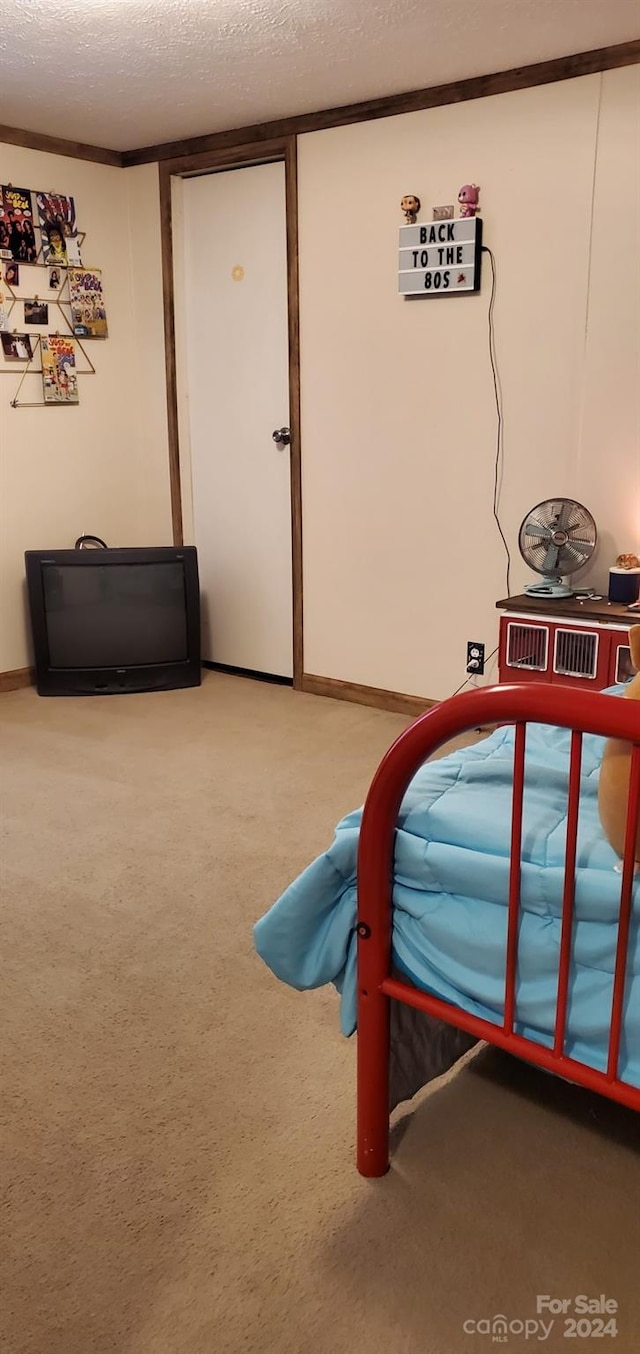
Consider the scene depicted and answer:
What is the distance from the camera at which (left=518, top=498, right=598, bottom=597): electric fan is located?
133 inches

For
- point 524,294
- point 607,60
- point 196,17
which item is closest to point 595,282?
point 524,294

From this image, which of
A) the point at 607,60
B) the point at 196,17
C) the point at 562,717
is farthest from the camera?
the point at 607,60

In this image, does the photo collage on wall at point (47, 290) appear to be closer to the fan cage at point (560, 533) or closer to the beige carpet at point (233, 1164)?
the fan cage at point (560, 533)

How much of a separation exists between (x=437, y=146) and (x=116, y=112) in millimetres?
1283

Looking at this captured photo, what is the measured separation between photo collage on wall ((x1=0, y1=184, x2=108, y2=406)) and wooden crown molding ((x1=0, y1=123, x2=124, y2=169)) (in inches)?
6.7

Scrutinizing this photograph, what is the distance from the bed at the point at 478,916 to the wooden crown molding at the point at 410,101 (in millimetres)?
2528

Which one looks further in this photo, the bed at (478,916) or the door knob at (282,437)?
the door knob at (282,437)

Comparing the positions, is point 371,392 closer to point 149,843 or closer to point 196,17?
point 196,17

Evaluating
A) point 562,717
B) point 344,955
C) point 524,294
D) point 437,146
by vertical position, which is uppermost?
point 437,146

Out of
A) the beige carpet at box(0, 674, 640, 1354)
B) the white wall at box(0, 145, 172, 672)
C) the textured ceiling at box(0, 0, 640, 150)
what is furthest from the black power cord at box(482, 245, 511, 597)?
the white wall at box(0, 145, 172, 672)

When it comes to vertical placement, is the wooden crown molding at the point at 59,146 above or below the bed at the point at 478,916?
above

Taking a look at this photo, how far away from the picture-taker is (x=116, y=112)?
3.91m

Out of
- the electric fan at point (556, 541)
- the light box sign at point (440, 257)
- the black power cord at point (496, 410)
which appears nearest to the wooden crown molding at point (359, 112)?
the light box sign at point (440, 257)

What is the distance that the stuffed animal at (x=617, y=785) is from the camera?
4.64 ft
